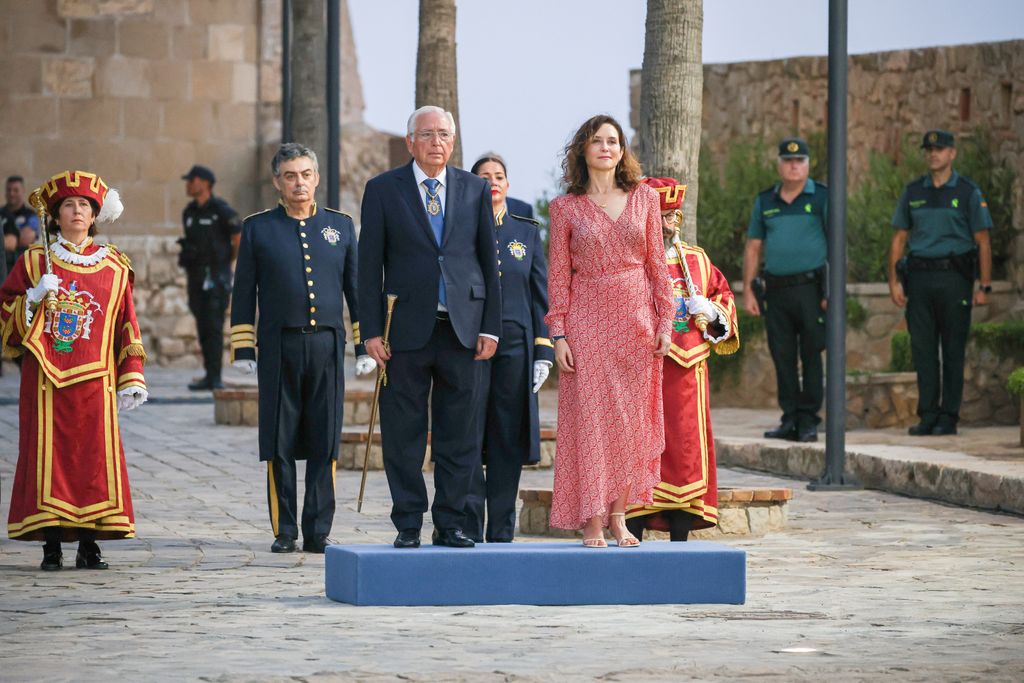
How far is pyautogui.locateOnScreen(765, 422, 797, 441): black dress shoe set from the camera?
549 inches

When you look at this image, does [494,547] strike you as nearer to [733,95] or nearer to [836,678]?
[836,678]

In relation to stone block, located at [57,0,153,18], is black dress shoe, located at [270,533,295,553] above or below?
below

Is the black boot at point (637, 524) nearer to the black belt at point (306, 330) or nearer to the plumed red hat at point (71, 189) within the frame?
the black belt at point (306, 330)

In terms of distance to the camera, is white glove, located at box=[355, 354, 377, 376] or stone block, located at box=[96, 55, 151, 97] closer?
white glove, located at box=[355, 354, 377, 376]

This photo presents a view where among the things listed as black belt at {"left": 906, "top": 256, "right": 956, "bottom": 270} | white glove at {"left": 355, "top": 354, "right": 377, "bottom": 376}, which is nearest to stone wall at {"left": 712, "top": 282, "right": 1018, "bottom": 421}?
black belt at {"left": 906, "top": 256, "right": 956, "bottom": 270}

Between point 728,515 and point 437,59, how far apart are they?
532cm

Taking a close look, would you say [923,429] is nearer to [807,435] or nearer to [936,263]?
[807,435]

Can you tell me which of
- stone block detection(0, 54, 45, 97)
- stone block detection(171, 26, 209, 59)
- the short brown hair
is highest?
stone block detection(171, 26, 209, 59)

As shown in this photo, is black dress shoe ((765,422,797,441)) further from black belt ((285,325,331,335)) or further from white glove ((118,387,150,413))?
white glove ((118,387,150,413))

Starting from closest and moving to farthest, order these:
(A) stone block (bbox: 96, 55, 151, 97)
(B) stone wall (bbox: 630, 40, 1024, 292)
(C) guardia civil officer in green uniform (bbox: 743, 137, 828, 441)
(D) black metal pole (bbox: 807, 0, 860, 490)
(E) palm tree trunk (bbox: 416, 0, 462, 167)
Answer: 1. (D) black metal pole (bbox: 807, 0, 860, 490)
2. (C) guardia civil officer in green uniform (bbox: 743, 137, 828, 441)
3. (E) palm tree trunk (bbox: 416, 0, 462, 167)
4. (B) stone wall (bbox: 630, 40, 1024, 292)
5. (A) stone block (bbox: 96, 55, 151, 97)

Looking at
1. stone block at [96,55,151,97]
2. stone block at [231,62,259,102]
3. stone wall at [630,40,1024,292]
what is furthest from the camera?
stone block at [231,62,259,102]

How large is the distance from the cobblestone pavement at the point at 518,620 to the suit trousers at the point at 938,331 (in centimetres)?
355

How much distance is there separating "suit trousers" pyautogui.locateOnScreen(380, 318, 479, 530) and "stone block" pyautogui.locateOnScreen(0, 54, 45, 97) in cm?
1630

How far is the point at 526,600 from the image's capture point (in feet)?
25.3
